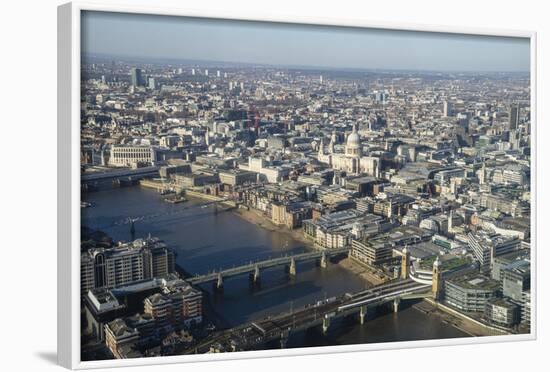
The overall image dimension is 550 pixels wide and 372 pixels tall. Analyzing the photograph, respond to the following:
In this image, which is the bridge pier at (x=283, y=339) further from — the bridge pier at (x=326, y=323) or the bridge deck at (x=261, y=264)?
the bridge deck at (x=261, y=264)

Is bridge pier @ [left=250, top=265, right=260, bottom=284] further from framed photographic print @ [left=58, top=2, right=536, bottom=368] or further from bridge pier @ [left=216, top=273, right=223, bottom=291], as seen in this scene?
bridge pier @ [left=216, top=273, right=223, bottom=291]

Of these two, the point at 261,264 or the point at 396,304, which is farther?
the point at 396,304

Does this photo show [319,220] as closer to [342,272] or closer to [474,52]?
[342,272]

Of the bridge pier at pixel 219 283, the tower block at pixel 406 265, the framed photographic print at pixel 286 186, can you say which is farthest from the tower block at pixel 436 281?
the bridge pier at pixel 219 283

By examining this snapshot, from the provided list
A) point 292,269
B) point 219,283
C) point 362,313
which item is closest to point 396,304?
point 362,313

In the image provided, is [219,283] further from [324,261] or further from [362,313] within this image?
[362,313]

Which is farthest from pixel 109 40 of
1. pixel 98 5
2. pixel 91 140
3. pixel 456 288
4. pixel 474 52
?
pixel 456 288

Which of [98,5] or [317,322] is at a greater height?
[98,5]
